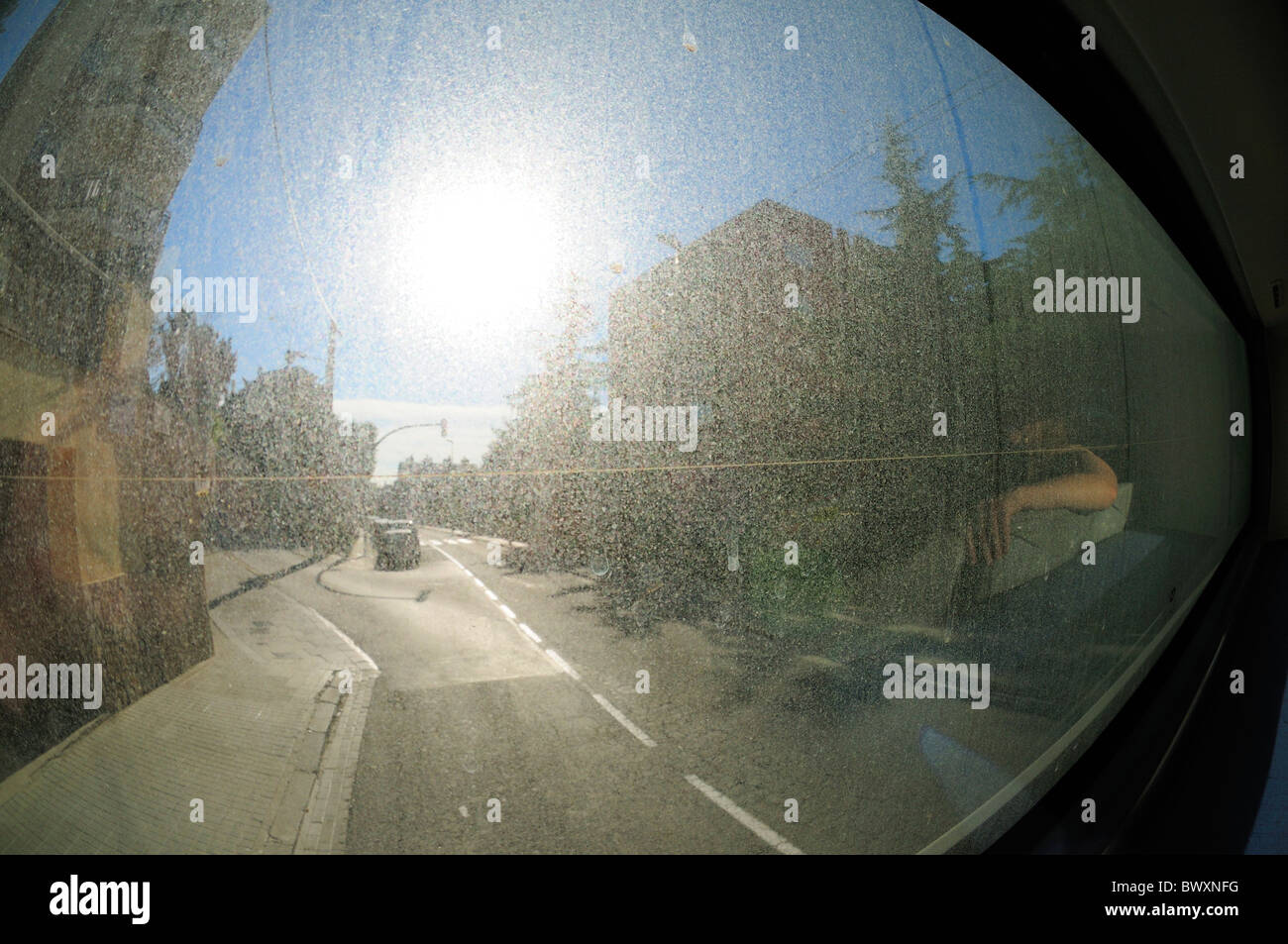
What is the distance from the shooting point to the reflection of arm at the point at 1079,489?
1.92m

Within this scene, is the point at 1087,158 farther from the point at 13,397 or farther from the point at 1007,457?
the point at 13,397

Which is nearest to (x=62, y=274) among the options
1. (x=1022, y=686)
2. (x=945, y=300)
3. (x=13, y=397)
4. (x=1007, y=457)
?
(x=13, y=397)

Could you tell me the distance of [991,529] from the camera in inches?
68.7

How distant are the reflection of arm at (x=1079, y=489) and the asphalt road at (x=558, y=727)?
1.11 meters

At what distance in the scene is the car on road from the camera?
1.18 meters

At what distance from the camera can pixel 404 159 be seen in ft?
4.11

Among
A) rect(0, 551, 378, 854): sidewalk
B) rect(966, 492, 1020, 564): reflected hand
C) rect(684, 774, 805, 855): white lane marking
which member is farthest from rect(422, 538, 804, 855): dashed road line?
rect(966, 492, 1020, 564): reflected hand

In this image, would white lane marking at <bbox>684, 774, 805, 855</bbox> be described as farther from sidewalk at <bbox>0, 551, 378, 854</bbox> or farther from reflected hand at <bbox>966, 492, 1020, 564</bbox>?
reflected hand at <bbox>966, 492, 1020, 564</bbox>
